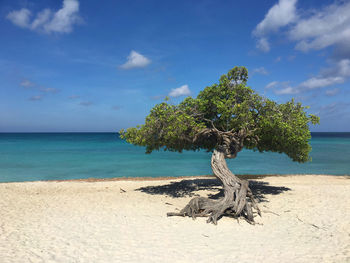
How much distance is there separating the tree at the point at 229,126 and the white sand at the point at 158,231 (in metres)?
1.46

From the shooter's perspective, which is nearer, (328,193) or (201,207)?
(201,207)

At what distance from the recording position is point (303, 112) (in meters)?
12.6

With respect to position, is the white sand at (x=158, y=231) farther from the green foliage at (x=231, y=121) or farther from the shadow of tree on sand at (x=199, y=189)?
the green foliage at (x=231, y=121)

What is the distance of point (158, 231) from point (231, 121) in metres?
6.00

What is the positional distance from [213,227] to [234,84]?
7240 millimetres

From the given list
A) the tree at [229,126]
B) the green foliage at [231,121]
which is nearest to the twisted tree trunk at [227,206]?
the tree at [229,126]

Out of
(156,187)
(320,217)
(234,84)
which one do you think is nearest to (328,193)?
(320,217)

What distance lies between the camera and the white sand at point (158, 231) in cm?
679

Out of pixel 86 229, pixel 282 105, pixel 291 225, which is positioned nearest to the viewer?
pixel 86 229

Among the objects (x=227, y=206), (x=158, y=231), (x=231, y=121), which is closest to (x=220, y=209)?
(x=227, y=206)

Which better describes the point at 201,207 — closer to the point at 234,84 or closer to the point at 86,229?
the point at 86,229

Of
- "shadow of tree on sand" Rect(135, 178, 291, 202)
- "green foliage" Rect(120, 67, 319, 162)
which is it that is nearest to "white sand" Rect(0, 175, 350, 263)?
"shadow of tree on sand" Rect(135, 178, 291, 202)

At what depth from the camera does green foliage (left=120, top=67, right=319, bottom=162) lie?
1164cm

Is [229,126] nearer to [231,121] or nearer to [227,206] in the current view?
[231,121]
